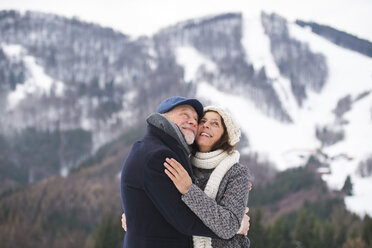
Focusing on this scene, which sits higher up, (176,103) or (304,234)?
(176,103)

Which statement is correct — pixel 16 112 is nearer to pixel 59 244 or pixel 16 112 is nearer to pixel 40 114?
pixel 40 114

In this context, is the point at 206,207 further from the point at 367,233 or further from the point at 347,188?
the point at 347,188

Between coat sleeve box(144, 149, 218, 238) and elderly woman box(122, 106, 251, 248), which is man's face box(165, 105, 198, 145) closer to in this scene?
elderly woman box(122, 106, 251, 248)

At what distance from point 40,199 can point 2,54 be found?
12160cm

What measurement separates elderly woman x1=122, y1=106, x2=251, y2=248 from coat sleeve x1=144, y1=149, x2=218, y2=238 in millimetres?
48

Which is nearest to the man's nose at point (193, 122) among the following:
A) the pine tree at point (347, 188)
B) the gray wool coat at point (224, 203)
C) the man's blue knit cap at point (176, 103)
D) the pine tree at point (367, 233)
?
the man's blue knit cap at point (176, 103)

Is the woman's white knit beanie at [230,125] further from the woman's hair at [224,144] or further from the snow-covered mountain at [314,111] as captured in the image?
the snow-covered mountain at [314,111]

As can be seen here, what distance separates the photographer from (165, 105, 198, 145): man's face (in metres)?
3.74

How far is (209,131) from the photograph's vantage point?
3.98 m

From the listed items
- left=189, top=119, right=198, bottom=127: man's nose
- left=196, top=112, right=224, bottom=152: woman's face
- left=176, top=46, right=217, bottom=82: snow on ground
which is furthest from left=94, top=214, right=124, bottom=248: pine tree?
left=176, top=46, right=217, bottom=82: snow on ground

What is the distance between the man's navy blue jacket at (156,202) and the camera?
3107mm

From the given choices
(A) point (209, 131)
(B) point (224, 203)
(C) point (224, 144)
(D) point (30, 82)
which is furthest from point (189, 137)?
(D) point (30, 82)

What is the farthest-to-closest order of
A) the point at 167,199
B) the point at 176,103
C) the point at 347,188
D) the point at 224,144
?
the point at 347,188, the point at 224,144, the point at 176,103, the point at 167,199

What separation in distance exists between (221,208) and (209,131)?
976 mm
